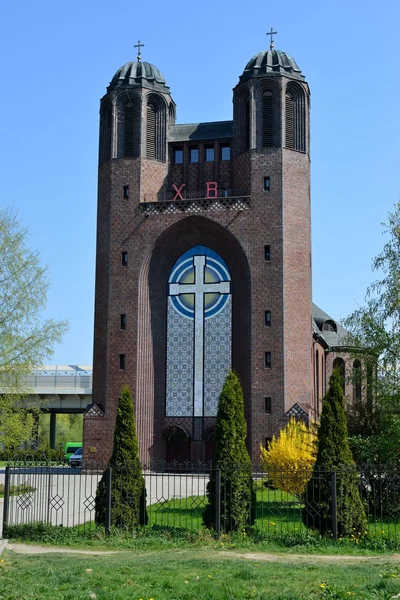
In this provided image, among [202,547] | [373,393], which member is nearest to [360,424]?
[373,393]

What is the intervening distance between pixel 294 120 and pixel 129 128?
30.0 feet

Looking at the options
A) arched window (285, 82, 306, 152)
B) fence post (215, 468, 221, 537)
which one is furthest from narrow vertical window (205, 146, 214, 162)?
fence post (215, 468, 221, 537)

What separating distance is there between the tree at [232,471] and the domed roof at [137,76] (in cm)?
3116

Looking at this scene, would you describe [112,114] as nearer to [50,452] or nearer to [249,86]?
[249,86]

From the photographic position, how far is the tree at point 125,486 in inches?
727

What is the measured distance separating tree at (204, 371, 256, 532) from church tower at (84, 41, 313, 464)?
22.8m

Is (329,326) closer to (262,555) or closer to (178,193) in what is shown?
(178,193)

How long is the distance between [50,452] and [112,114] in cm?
2788

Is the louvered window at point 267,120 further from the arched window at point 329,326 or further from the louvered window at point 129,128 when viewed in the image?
the arched window at point 329,326

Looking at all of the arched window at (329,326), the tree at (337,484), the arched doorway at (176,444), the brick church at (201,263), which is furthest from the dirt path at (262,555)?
the arched window at (329,326)

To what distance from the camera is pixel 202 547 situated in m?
16.4

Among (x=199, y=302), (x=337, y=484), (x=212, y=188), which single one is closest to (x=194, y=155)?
(x=212, y=188)

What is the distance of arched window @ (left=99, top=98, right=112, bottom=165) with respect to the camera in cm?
4781

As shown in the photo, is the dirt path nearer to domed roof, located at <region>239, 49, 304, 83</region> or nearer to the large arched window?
the large arched window
